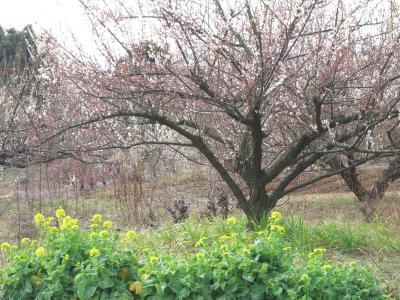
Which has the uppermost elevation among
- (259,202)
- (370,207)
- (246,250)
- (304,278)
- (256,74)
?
(256,74)

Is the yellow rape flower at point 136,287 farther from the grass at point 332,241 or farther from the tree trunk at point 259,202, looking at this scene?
the tree trunk at point 259,202

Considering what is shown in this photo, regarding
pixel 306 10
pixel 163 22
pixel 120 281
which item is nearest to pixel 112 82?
pixel 163 22

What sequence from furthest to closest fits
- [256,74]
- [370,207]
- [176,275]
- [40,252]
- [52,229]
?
1. [370,207]
2. [256,74]
3. [52,229]
4. [40,252]
5. [176,275]

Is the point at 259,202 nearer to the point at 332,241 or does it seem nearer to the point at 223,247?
the point at 332,241

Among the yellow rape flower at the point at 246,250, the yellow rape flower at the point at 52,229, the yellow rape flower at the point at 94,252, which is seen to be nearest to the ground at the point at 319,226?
the yellow rape flower at the point at 246,250

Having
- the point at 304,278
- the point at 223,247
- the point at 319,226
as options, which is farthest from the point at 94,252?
the point at 319,226

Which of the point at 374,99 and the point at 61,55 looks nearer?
the point at 374,99

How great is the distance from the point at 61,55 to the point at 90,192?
806 cm

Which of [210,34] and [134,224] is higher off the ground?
[210,34]

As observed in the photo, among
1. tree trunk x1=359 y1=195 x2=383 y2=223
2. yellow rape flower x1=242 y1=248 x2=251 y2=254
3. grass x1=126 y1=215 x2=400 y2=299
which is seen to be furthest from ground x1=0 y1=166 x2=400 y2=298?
yellow rape flower x1=242 y1=248 x2=251 y2=254

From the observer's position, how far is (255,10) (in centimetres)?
596

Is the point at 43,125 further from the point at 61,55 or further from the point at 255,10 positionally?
the point at 255,10

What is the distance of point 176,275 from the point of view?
349cm

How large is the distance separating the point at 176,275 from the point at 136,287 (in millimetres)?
275
